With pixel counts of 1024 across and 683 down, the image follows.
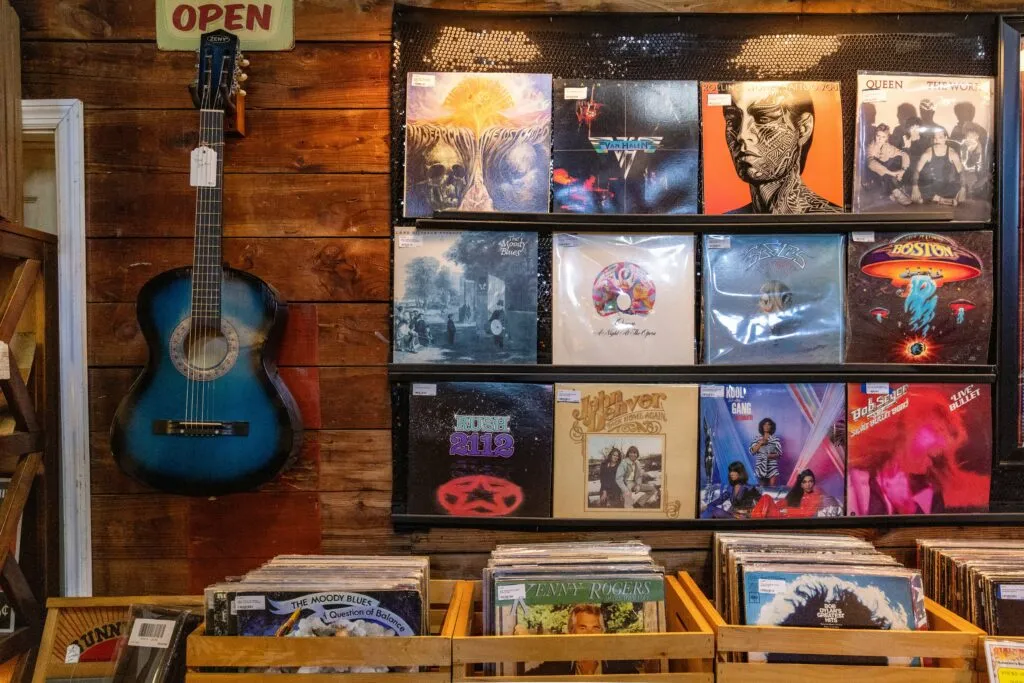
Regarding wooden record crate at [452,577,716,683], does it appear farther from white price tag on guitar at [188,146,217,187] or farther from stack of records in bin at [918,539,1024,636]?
white price tag on guitar at [188,146,217,187]

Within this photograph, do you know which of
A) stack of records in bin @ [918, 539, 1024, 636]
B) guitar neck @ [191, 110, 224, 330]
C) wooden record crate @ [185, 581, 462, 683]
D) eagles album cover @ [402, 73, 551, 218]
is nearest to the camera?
wooden record crate @ [185, 581, 462, 683]

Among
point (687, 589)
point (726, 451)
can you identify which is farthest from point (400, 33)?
point (687, 589)

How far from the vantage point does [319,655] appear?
1488 millimetres

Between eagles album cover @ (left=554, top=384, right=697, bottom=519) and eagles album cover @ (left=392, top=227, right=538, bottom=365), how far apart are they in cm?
23

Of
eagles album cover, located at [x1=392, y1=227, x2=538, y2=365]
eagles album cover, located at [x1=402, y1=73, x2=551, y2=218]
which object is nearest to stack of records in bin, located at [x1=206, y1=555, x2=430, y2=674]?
eagles album cover, located at [x1=392, y1=227, x2=538, y2=365]

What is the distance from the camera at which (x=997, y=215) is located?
194 cm

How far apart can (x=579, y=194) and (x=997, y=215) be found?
1.24 meters

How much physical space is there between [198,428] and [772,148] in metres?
1.81

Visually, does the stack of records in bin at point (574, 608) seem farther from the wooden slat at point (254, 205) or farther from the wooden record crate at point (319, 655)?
the wooden slat at point (254, 205)

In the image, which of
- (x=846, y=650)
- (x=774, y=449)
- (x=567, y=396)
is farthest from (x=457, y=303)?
(x=846, y=650)

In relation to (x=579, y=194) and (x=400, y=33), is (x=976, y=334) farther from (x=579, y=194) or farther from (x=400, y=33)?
(x=400, y=33)

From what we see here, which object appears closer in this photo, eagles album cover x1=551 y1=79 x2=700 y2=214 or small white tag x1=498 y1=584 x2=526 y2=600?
small white tag x1=498 y1=584 x2=526 y2=600

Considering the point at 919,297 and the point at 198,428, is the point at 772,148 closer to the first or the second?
the point at 919,297

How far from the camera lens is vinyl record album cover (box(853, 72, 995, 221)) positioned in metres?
1.93
